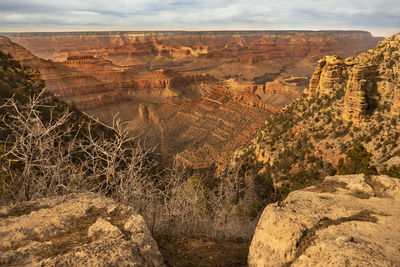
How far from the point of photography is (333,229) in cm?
348

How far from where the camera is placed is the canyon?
40.9 metres

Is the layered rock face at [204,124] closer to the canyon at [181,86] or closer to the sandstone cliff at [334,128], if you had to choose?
the canyon at [181,86]

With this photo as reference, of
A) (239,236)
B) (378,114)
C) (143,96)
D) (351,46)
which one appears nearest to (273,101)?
(143,96)

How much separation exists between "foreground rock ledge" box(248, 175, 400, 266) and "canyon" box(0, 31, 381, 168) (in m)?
3.73

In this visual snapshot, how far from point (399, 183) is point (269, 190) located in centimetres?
1208

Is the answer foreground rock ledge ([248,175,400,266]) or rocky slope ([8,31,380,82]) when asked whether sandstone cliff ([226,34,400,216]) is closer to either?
foreground rock ledge ([248,175,400,266])

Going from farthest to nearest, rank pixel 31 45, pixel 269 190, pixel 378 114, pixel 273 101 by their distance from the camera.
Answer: pixel 31 45 → pixel 273 101 → pixel 269 190 → pixel 378 114

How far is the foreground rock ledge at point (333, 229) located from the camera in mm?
2896

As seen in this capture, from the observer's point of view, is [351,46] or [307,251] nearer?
[307,251]

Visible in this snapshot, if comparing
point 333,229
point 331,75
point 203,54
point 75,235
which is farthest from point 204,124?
point 203,54

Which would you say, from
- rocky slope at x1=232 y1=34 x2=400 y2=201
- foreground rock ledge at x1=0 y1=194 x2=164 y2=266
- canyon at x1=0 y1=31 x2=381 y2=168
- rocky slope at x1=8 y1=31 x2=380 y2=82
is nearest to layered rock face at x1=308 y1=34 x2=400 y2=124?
rocky slope at x1=232 y1=34 x2=400 y2=201

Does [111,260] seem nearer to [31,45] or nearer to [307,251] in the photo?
[307,251]

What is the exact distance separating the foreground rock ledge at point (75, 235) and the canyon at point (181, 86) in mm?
2047

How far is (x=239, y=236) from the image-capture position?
6133 mm
